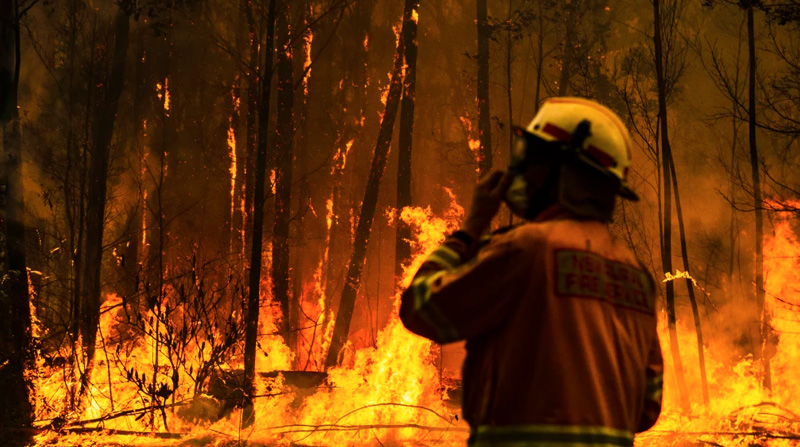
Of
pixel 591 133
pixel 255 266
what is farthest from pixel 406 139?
pixel 591 133

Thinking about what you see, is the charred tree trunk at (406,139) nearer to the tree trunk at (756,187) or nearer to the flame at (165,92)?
the tree trunk at (756,187)

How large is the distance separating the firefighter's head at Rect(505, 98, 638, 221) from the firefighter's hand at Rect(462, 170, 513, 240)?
32 mm

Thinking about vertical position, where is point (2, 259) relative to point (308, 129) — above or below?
below

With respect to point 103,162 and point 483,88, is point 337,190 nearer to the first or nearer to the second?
point 483,88

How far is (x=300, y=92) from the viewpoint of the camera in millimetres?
22375

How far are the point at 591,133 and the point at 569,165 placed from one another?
5.2 inches

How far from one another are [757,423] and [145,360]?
9581 millimetres

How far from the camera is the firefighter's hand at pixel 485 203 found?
214 cm

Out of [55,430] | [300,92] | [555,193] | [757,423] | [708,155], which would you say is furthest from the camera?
[708,155]

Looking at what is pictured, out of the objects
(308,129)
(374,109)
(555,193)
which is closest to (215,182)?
(308,129)

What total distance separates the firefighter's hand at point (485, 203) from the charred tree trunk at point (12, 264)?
25.4ft

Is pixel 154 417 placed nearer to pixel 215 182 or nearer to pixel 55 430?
pixel 55 430

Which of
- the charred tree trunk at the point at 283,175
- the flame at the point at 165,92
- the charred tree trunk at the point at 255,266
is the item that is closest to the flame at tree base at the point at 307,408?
the charred tree trunk at the point at 255,266

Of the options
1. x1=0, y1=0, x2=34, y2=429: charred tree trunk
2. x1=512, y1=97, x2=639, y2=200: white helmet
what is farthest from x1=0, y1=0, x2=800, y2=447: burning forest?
x1=512, y1=97, x2=639, y2=200: white helmet
